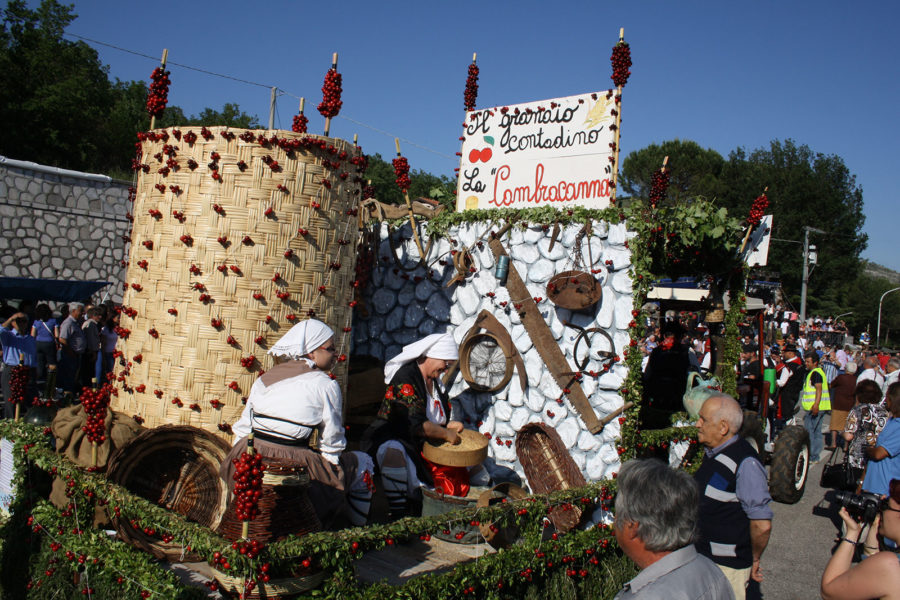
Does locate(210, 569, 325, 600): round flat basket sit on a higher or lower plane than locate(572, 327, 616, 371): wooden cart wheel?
lower

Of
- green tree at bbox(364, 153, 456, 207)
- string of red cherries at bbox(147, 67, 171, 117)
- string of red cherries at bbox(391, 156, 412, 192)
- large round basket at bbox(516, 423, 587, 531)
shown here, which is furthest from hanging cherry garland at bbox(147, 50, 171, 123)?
green tree at bbox(364, 153, 456, 207)

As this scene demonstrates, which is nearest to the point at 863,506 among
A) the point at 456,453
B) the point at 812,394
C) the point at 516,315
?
the point at 456,453

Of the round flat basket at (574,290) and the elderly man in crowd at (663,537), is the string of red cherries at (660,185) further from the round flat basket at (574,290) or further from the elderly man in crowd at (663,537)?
the elderly man in crowd at (663,537)

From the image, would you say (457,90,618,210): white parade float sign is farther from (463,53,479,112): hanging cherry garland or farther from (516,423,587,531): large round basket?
(516,423,587,531): large round basket

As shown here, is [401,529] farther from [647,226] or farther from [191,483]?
[647,226]

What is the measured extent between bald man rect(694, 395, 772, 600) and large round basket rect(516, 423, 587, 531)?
2.04 m

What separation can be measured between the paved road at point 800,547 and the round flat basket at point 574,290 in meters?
3.09

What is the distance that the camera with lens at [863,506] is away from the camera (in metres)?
2.80

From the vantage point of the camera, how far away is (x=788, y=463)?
26.7 ft

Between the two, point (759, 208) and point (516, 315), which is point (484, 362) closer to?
point (516, 315)

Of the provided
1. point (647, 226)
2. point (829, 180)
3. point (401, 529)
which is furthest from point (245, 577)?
point (829, 180)

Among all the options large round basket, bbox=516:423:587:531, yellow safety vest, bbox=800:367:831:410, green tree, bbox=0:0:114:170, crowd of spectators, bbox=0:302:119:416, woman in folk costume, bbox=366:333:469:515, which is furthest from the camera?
green tree, bbox=0:0:114:170

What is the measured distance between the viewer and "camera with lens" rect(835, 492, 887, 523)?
2799mm

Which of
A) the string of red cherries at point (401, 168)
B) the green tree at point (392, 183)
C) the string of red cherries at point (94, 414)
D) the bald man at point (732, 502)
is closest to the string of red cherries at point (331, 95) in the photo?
the string of red cherries at point (401, 168)
